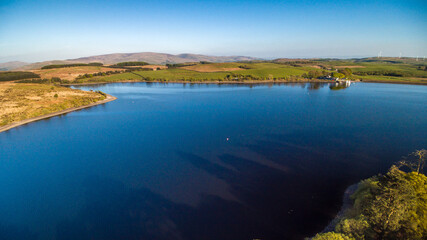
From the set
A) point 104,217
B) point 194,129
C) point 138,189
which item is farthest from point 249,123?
point 104,217

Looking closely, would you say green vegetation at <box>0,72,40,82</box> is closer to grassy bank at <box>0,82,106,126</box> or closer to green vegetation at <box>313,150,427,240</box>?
grassy bank at <box>0,82,106,126</box>

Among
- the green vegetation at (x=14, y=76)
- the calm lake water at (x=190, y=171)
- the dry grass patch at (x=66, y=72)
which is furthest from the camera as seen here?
the dry grass patch at (x=66, y=72)

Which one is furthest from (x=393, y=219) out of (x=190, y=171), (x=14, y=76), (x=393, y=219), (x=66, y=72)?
(x=66, y=72)

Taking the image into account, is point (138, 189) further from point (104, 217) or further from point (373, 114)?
point (373, 114)

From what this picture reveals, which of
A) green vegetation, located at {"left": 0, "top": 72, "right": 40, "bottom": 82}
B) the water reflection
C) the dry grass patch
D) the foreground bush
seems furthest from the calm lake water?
the dry grass patch

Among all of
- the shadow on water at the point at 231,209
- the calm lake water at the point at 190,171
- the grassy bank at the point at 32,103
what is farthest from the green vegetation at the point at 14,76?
the shadow on water at the point at 231,209

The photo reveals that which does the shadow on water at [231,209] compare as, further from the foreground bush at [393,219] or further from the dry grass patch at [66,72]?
the dry grass patch at [66,72]

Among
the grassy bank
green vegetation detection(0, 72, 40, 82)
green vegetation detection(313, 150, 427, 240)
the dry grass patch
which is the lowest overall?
green vegetation detection(313, 150, 427, 240)

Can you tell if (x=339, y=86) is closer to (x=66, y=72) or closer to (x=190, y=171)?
(x=190, y=171)

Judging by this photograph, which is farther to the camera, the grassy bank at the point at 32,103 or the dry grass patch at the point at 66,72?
the dry grass patch at the point at 66,72
